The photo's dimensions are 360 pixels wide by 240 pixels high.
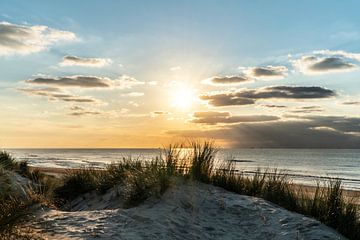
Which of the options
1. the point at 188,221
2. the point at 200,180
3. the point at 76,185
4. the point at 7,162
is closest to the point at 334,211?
the point at 188,221

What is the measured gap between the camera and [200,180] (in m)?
9.96

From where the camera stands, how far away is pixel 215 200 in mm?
8641

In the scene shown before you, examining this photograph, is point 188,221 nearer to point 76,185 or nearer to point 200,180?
point 200,180

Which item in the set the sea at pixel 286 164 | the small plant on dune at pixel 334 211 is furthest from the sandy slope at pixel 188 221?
the sea at pixel 286 164

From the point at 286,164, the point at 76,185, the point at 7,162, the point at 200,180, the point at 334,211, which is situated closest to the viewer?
the point at 334,211

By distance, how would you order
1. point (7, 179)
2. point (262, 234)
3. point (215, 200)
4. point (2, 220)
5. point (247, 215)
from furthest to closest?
point (7, 179), point (215, 200), point (247, 215), point (262, 234), point (2, 220)

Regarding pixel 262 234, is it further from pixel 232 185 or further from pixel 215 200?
pixel 232 185

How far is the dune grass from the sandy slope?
0.53 meters

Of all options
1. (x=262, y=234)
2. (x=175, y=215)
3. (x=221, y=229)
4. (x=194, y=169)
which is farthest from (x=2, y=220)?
(x=194, y=169)

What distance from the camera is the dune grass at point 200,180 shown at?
8091 millimetres

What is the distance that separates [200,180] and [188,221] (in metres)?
2.50

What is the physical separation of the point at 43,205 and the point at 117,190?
1.65 metres

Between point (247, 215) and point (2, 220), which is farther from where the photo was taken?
point (247, 215)

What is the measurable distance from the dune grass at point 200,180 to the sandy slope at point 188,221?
1.75 ft
